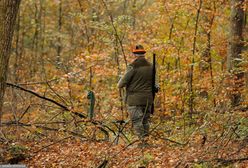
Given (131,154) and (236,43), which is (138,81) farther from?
(236,43)

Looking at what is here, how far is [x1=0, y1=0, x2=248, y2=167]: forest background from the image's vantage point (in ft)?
30.0

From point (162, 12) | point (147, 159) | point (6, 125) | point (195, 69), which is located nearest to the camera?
point (147, 159)

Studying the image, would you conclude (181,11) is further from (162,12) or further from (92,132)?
(92,132)

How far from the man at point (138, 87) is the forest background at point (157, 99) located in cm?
38

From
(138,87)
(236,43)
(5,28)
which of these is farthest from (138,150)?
(236,43)

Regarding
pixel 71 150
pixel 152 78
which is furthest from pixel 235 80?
pixel 71 150

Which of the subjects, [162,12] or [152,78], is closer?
[152,78]

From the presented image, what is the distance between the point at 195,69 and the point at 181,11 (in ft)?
6.76

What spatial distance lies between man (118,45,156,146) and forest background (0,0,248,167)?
382mm

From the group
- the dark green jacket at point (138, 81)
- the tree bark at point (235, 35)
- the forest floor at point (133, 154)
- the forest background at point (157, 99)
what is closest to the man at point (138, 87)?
the dark green jacket at point (138, 81)

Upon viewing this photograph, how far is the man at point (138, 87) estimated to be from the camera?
1038cm

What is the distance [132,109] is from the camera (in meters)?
10.5

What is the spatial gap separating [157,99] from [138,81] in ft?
19.2

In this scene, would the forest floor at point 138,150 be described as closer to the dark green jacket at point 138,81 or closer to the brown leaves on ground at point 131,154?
the brown leaves on ground at point 131,154
